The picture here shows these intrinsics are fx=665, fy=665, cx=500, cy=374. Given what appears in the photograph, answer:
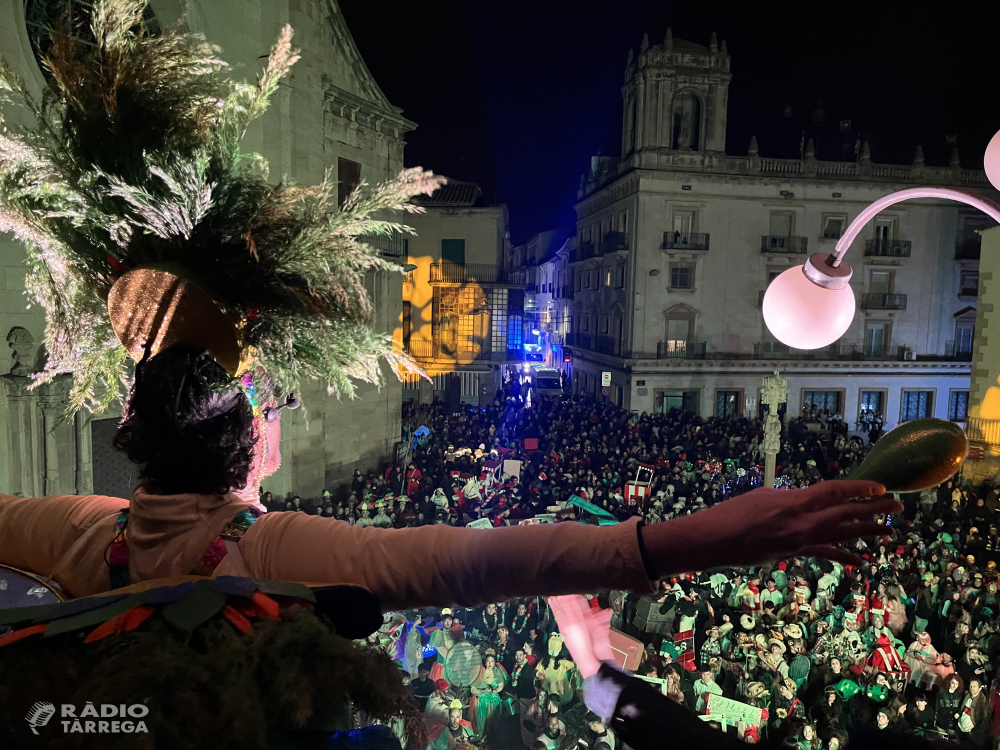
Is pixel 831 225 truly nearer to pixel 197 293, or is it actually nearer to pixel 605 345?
pixel 605 345

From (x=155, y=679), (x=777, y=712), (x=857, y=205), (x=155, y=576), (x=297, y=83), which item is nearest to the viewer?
(x=155, y=679)

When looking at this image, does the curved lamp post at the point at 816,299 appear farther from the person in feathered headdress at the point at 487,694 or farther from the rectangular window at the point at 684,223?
the rectangular window at the point at 684,223

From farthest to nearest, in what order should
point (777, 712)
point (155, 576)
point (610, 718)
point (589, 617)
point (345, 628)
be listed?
point (777, 712), point (589, 617), point (610, 718), point (155, 576), point (345, 628)

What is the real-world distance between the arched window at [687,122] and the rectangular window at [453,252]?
10.2m

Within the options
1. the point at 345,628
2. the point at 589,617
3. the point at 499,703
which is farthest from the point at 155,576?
the point at 499,703

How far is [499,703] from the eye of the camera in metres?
6.37

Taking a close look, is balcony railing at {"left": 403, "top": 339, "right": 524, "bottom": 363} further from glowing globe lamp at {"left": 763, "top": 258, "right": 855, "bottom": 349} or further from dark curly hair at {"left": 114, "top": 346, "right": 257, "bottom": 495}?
dark curly hair at {"left": 114, "top": 346, "right": 257, "bottom": 495}

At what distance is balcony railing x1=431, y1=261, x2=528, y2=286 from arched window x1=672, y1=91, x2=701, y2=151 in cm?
933

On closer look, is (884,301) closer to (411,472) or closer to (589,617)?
(411,472)

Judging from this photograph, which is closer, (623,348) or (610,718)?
(610,718)

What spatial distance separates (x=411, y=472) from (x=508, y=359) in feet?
53.7

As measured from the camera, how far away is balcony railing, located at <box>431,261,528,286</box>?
29.3 meters

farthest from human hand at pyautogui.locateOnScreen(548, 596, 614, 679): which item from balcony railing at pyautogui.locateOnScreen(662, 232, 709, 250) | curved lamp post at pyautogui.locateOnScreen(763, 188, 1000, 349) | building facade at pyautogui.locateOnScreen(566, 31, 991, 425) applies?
balcony railing at pyautogui.locateOnScreen(662, 232, 709, 250)

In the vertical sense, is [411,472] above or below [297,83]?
below
